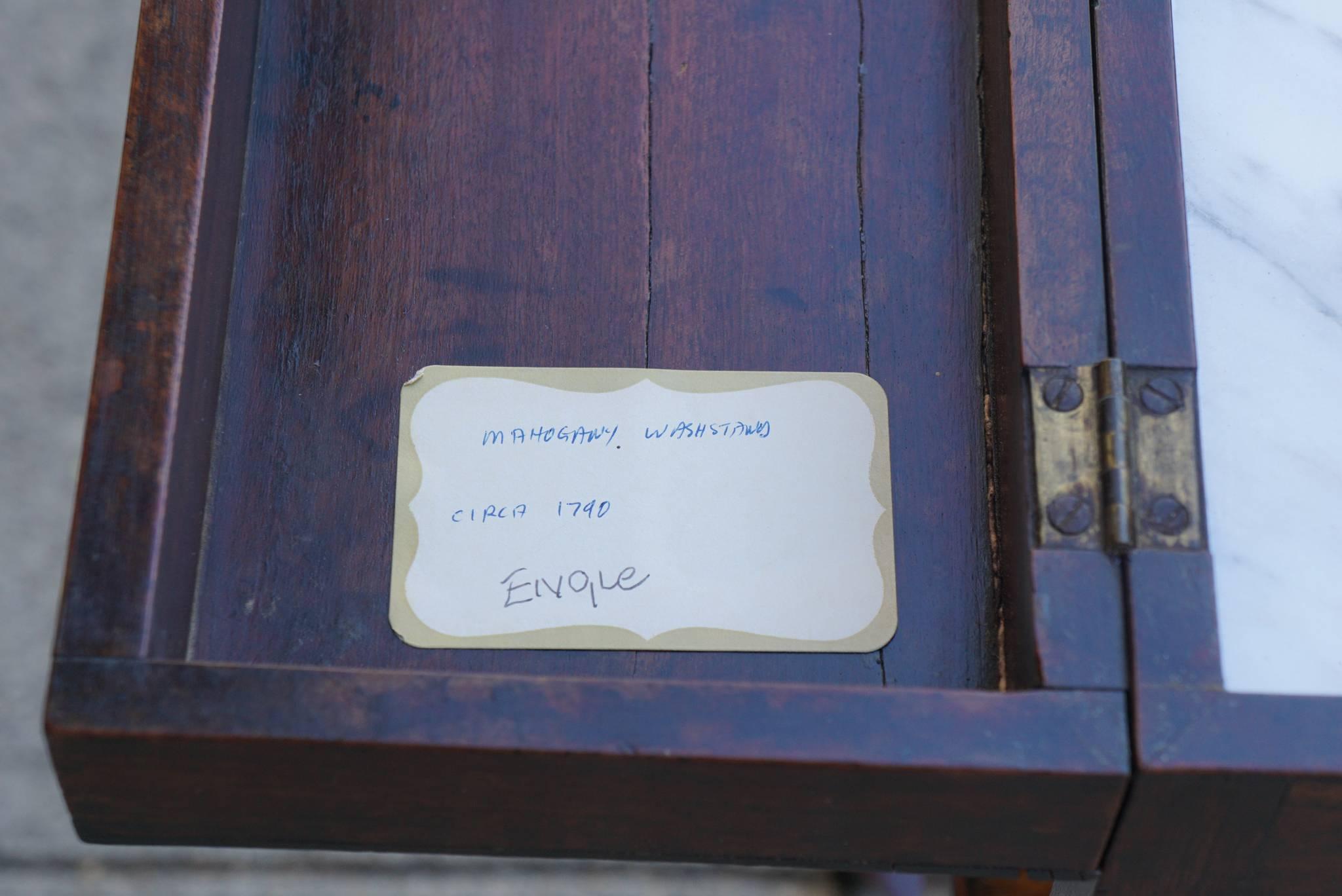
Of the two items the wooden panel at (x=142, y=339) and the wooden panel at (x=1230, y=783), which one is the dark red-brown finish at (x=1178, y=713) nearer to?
the wooden panel at (x=1230, y=783)

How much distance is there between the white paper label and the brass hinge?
A: 85 mm

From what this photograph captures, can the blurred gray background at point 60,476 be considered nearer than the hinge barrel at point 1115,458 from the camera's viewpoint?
No

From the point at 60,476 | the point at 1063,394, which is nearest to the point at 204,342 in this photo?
the point at 1063,394

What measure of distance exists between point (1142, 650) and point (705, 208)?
0.31 m

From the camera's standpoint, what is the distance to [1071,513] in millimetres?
511

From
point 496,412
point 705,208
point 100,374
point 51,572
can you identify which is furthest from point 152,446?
point 51,572

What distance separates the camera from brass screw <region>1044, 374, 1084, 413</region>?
53 centimetres

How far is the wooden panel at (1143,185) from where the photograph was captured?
0.53 metres

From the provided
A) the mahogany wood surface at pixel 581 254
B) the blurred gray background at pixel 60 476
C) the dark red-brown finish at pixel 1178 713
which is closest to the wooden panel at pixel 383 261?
the mahogany wood surface at pixel 581 254

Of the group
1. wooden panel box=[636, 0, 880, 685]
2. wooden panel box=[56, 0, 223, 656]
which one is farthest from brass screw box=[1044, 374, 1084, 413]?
wooden panel box=[56, 0, 223, 656]

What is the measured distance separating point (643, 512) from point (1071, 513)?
0.20m

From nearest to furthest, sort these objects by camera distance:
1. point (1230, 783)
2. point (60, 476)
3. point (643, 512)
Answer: point (1230, 783)
point (643, 512)
point (60, 476)

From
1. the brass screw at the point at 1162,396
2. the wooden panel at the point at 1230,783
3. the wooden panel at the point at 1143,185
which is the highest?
the wooden panel at the point at 1143,185

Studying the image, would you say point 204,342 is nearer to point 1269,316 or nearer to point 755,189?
point 755,189
